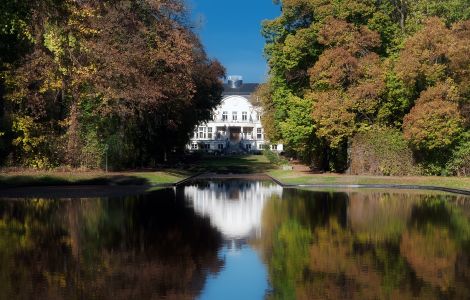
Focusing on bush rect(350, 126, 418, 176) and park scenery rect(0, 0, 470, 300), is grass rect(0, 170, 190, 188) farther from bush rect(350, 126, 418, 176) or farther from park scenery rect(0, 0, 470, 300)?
bush rect(350, 126, 418, 176)

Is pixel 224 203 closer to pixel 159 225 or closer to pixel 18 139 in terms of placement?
pixel 159 225

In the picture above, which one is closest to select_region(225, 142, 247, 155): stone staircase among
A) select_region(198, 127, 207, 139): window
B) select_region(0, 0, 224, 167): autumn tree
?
select_region(198, 127, 207, 139): window

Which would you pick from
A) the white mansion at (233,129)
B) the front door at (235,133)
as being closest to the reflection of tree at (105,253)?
the white mansion at (233,129)

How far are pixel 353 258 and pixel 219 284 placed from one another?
3.57 metres

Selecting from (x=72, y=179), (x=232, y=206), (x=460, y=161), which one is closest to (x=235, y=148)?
(x=460, y=161)

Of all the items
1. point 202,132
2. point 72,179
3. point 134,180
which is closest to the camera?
point 72,179

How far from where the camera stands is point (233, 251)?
14039 mm

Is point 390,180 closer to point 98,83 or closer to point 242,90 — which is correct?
point 98,83

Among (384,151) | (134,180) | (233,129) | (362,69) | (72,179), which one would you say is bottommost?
(134,180)

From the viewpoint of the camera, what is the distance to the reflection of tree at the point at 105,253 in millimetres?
10086

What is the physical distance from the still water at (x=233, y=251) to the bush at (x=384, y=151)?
50.7 ft

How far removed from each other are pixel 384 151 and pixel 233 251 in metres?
28.1

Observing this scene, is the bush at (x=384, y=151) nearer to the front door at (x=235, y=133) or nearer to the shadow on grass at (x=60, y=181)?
the shadow on grass at (x=60, y=181)

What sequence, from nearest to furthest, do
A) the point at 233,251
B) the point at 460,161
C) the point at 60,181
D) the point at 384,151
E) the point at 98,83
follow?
1. the point at 233,251
2. the point at 60,181
3. the point at 98,83
4. the point at 460,161
5. the point at 384,151
